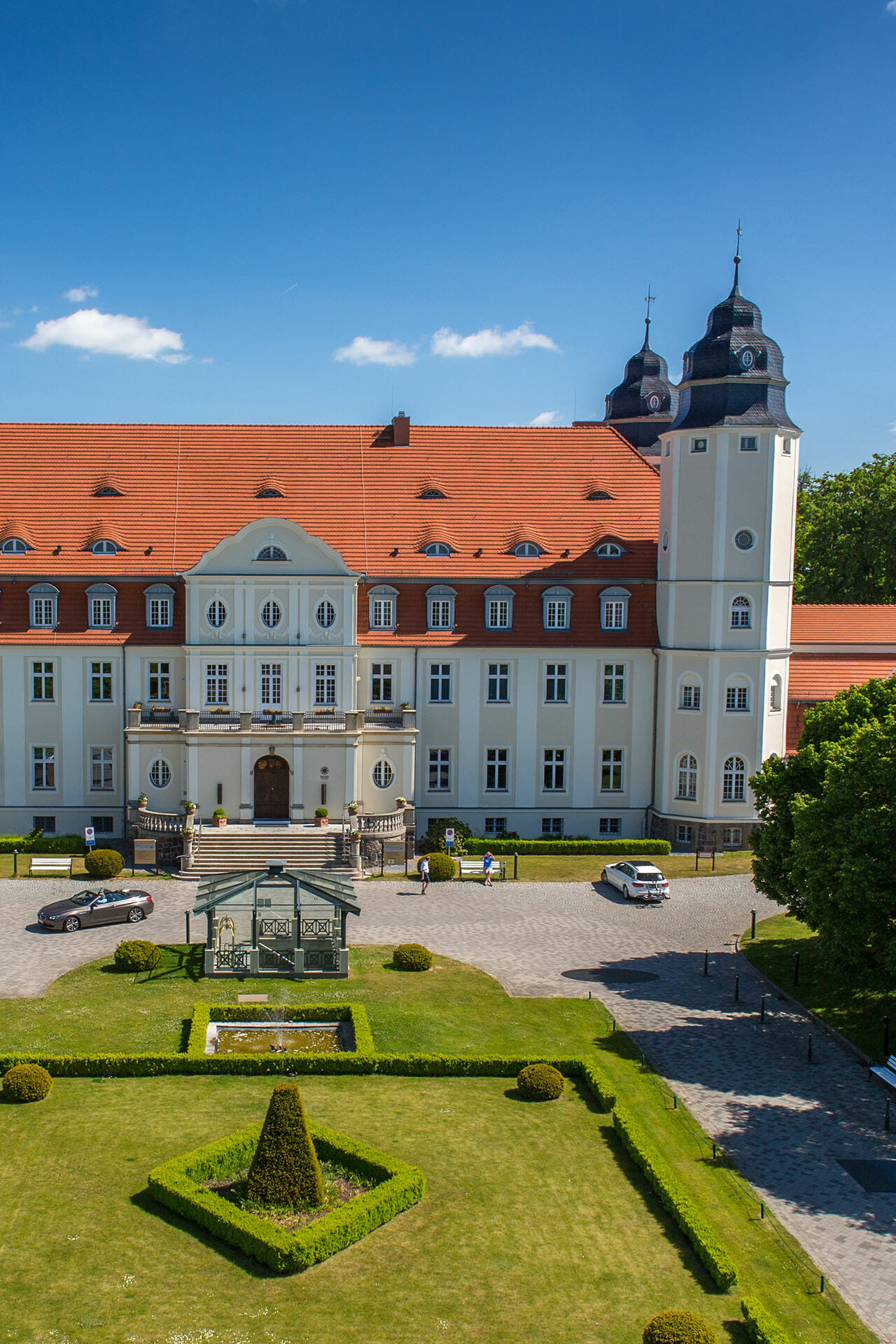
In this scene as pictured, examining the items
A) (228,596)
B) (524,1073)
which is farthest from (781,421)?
(524,1073)

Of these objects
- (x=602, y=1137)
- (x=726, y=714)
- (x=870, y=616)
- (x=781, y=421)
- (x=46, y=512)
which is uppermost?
(x=781, y=421)

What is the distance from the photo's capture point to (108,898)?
126 ft

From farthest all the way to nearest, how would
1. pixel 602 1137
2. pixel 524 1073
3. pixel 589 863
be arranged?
pixel 589 863 < pixel 524 1073 < pixel 602 1137

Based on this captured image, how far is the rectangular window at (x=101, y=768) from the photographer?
162 feet

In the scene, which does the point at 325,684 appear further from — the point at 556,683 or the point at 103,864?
the point at 103,864

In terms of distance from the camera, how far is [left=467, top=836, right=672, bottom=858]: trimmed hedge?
158 feet

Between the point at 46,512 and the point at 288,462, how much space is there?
36.0 ft

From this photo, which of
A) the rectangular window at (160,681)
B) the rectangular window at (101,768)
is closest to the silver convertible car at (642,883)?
the rectangular window at (160,681)

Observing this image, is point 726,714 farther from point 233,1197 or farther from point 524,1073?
point 233,1197

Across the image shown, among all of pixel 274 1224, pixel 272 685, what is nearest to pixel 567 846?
pixel 272 685

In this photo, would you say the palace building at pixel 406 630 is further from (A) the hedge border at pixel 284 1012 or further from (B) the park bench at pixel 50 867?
(A) the hedge border at pixel 284 1012

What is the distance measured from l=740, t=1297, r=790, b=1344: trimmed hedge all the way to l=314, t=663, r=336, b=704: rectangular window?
3341cm

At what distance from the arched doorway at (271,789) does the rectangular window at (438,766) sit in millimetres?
6410

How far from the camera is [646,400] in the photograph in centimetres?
6512
